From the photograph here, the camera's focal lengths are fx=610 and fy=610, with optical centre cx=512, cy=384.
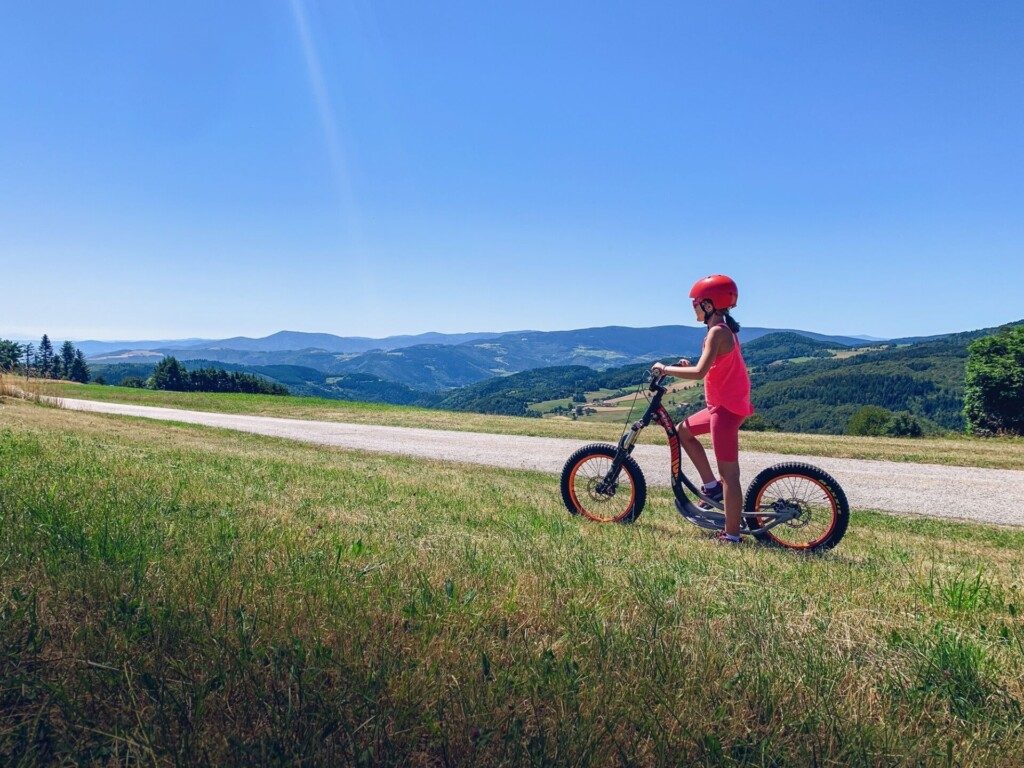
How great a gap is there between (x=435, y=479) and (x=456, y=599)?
6.42 meters

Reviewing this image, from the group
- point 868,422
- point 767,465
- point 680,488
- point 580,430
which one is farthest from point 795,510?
point 868,422

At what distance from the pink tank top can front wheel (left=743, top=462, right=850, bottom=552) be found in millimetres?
848

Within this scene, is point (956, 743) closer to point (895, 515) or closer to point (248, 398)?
point (895, 515)

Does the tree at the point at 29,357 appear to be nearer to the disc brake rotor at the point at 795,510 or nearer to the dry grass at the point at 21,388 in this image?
the dry grass at the point at 21,388

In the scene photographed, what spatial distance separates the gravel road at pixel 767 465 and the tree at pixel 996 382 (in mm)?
36052

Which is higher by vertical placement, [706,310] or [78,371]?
[78,371]

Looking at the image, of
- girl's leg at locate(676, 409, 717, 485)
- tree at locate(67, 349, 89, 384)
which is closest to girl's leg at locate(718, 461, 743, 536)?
girl's leg at locate(676, 409, 717, 485)

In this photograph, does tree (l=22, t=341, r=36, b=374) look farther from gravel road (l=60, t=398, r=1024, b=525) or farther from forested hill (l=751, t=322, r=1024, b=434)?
forested hill (l=751, t=322, r=1024, b=434)

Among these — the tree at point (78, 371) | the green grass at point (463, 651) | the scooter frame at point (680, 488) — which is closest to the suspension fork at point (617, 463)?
the scooter frame at point (680, 488)

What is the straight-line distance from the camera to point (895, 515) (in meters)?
8.84

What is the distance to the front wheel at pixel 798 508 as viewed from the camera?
5.84 metres

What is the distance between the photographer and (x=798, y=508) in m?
5.98

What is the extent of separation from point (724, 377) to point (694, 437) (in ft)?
2.65

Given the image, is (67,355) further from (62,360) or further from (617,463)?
(617,463)
